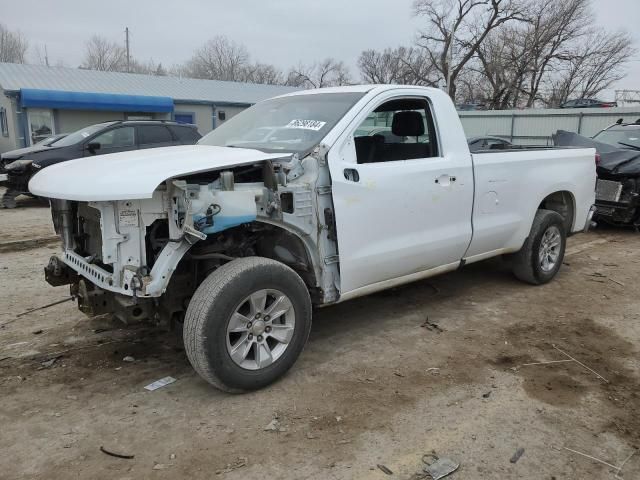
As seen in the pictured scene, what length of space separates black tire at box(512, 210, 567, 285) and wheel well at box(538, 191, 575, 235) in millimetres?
218

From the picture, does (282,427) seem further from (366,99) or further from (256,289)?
(366,99)

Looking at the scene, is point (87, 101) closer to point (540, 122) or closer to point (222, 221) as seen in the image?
point (540, 122)

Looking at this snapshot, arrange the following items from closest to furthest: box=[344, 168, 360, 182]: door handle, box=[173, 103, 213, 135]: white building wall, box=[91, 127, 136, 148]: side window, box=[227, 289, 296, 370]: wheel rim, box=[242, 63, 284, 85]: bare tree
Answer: box=[227, 289, 296, 370]: wheel rim < box=[344, 168, 360, 182]: door handle < box=[91, 127, 136, 148]: side window < box=[173, 103, 213, 135]: white building wall < box=[242, 63, 284, 85]: bare tree

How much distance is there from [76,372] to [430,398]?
238cm

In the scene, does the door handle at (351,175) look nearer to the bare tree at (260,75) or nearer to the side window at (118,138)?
the side window at (118,138)

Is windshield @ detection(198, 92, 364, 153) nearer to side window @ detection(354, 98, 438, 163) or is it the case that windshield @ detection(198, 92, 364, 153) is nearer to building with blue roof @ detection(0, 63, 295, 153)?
side window @ detection(354, 98, 438, 163)

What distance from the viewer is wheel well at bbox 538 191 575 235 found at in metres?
5.93

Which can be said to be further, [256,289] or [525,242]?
[525,242]

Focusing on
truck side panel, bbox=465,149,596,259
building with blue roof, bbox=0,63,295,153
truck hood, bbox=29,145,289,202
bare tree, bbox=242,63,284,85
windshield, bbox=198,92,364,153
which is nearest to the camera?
truck hood, bbox=29,145,289,202

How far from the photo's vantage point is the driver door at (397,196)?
3760mm

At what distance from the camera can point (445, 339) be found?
4344 mm

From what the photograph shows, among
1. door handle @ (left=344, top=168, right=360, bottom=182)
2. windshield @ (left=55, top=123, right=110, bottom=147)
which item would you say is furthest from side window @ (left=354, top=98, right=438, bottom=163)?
windshield @ (left=55, top=123, right=110, bottom=147)

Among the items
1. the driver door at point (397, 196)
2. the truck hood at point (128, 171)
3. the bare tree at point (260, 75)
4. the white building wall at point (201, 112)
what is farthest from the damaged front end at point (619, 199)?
the bare tree at point (260, 75)

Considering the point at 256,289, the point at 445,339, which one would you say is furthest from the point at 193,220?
the point at 445,339
